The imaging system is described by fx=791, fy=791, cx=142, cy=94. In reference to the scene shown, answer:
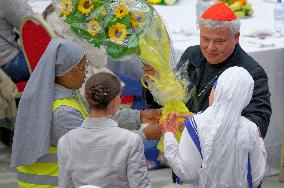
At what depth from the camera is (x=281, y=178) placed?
6.60 meters

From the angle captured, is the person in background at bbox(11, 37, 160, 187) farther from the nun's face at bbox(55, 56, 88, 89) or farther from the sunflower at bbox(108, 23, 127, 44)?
the sunflower at bbox(108, 23, 127, 44)

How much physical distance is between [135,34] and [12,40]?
3149 millimetres

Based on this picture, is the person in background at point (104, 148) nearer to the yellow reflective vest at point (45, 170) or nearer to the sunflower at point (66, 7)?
the yellow reflective vest at point (45, 170)

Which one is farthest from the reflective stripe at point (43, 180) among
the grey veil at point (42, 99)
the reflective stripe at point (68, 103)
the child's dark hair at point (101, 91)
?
the child's dark hair at point (101, 91)

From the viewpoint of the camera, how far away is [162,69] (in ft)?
14.6

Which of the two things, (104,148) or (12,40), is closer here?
(104,148)

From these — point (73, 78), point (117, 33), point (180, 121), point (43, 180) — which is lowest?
point (43, 180)

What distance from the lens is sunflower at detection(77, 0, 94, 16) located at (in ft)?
14.7

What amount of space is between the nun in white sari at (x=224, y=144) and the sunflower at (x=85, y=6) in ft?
2.98

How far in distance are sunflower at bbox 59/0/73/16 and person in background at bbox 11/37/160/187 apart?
16 centimetres

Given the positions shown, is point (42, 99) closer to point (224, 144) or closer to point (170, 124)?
point (170, 124)

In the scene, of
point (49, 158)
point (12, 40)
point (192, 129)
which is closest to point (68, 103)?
point (49, 158)

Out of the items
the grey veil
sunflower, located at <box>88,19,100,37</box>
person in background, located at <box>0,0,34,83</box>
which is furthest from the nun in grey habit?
person in background, located at <box>0,0,34,83</box>

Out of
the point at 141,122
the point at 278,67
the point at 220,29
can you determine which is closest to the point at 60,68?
the point at 141,122
